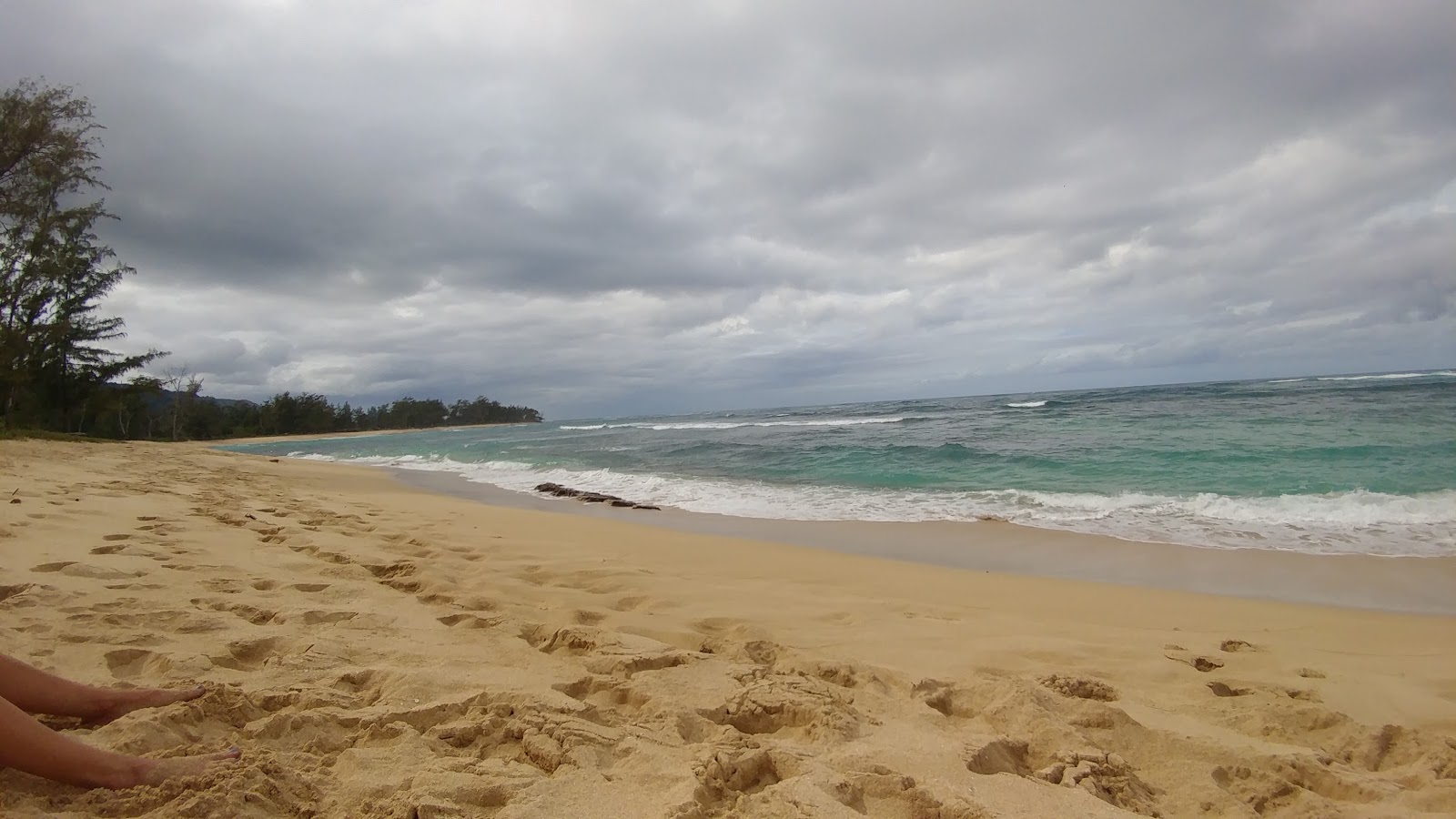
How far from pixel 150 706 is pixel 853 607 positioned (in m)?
3.98

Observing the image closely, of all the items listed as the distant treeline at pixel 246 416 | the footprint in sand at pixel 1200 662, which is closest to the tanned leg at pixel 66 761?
the footprint in sand at pixel 1200 662

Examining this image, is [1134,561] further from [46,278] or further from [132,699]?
[46,278]

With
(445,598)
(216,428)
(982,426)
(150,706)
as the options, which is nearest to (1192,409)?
(982,426)

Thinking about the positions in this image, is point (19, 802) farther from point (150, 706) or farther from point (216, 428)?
point (216, 428)

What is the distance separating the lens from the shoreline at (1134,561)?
18.2 feet

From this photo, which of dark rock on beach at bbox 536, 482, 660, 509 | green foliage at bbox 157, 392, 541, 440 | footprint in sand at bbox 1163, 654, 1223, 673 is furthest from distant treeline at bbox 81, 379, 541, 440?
footprint in sand at bbox 1163, 654, 1223, 673

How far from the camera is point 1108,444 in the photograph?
16.3 m

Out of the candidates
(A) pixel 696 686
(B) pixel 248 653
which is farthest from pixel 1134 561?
(B) pixel 248 653

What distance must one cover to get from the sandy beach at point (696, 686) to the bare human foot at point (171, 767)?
0.16 feet

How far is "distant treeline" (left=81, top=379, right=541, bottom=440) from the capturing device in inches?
1608

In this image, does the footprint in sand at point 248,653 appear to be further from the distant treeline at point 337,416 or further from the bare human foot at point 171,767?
the distant treeline at point 337,416

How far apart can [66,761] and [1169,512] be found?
35.2ft

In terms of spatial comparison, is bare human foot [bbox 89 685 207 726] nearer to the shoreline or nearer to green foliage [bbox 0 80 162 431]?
the shoreline

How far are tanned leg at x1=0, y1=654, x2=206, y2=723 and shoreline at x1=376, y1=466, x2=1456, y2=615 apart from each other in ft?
20.2
